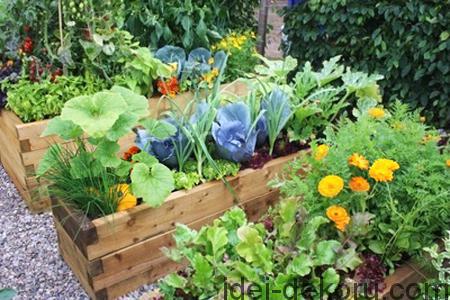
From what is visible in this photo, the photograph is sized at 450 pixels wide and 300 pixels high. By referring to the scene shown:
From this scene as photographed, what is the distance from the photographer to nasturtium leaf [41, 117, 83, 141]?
171 cm

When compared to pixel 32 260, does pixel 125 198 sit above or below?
above

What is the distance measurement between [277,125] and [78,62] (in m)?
1.37

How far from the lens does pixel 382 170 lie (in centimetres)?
135

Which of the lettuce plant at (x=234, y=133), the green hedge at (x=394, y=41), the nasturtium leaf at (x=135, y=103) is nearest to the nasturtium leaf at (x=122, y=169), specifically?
→ the nasturtium leaf at (x=135, y=103)

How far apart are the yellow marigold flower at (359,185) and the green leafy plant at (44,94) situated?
1729 millimetres

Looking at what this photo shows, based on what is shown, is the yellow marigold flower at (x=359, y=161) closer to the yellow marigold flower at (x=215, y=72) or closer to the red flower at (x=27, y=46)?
the yellow marigold flower at (x=215, y=72)

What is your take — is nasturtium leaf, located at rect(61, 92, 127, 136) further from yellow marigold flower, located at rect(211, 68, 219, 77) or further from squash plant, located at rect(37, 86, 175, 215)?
yellow marigold flower, located at rect(211, 68, 219, 77)

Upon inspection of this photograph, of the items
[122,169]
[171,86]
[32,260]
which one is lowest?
[32,260]

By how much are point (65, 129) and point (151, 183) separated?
41cm

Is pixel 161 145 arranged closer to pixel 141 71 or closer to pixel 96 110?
pixel 96 110

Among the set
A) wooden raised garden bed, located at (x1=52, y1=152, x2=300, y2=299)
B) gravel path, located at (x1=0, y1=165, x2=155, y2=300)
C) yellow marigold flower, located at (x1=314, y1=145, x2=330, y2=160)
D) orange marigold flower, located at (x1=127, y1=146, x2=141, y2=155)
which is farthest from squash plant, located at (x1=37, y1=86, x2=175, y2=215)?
yellow marigold flower, located at (x1=314, y1=145, x2=330, y2=160)

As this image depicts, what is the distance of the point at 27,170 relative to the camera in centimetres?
229

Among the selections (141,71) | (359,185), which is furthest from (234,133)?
(141,71)

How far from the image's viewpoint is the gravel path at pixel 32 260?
6.14 feet
